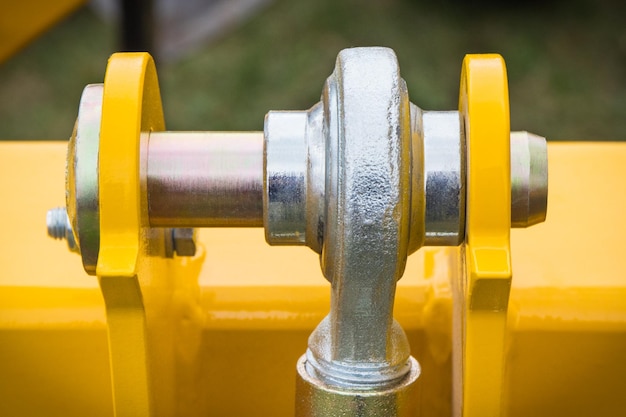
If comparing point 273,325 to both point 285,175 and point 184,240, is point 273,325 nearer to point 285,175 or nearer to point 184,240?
point 184,240

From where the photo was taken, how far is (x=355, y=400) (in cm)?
63

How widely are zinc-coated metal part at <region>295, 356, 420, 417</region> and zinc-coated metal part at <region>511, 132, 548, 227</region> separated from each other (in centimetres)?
13

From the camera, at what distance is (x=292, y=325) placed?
79 centimetres

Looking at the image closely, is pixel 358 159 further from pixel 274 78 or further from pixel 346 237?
pixel 274 78

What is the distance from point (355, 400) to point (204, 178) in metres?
0.17

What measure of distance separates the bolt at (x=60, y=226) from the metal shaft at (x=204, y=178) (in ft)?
0.38

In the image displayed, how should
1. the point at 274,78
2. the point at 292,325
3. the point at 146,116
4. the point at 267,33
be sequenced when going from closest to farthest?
1. the point at 146,116
2. the point at 292,325
3. the point at 274,78
4. the point at 267,33

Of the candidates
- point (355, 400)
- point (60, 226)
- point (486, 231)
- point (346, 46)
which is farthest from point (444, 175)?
point (346, 46)

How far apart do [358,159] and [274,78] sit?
7.91 feet

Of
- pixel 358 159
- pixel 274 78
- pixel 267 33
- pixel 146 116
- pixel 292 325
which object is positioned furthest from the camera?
pixel 267 33

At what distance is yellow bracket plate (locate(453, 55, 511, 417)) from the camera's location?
605 millimetres

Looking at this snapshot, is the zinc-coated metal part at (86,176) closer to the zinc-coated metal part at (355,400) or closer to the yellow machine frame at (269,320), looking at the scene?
the yellow machine frame at (269,320)

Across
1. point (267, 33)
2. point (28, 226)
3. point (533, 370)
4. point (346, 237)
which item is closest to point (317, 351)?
point (346, 237)

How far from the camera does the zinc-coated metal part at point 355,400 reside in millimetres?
632
